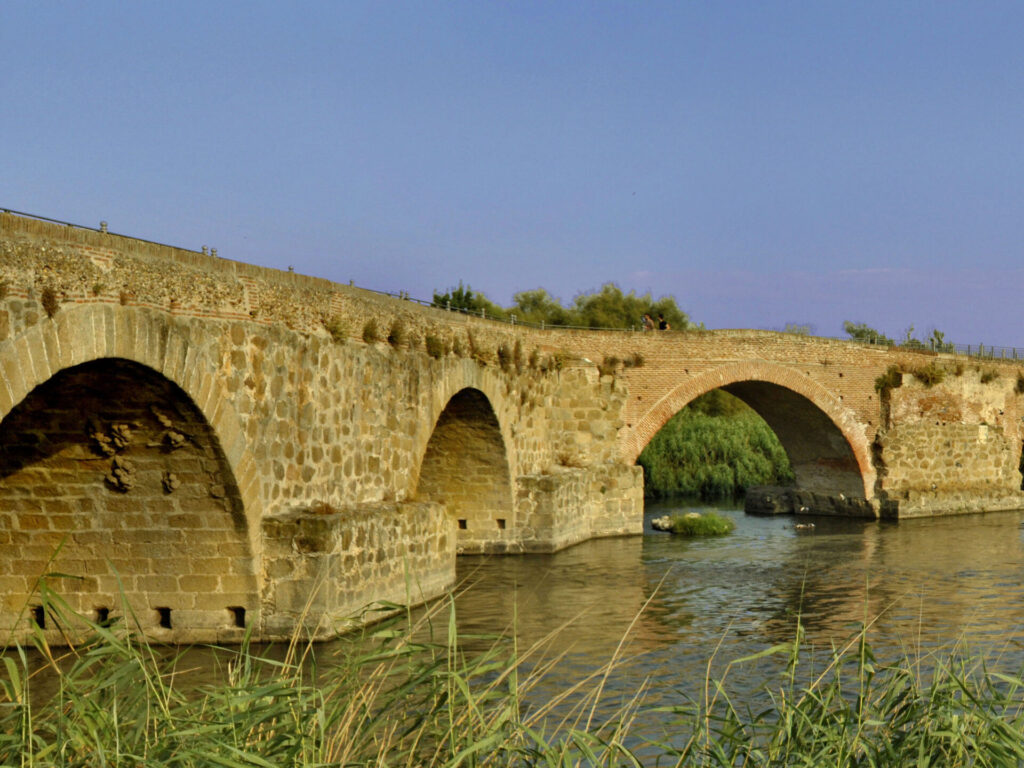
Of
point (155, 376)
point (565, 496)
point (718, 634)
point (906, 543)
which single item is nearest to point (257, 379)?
point (155, 376)

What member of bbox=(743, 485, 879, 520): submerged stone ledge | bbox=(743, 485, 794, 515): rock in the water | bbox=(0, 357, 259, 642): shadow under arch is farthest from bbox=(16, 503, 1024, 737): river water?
bbox=(743, 485, 794, 515): rock in the water

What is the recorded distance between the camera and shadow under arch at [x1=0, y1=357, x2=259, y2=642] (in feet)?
31.5

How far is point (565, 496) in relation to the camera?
18.6m

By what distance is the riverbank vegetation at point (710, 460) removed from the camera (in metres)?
28.4

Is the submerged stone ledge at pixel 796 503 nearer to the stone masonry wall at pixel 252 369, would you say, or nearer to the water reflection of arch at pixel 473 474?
the water reflection of arch at pixel 473 474

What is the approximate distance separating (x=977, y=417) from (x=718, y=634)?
630 inches

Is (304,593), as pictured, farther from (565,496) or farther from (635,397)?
(635,397)

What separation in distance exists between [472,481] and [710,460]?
1230 cm

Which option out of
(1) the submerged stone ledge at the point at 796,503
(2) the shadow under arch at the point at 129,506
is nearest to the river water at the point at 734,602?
(2) the shadow under arch at the point at 129,506

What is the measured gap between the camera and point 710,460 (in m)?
28.9

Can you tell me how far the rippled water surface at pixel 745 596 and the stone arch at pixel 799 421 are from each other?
2347 mm

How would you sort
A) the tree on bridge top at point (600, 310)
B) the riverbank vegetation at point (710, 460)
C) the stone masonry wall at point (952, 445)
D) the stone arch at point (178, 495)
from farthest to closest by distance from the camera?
the tree on bridge top at point (600, 310) → the riverbank vegetation at point (710, 460) → the stone masonry wall at point (952, 445) → the stone arch at point (178, 495)

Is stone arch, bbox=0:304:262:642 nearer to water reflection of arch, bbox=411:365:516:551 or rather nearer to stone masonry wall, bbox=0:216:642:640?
stone masonry wall, bbox=0:216:642:640

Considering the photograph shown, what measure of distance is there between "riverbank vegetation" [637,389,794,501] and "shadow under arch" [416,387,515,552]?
1076 cm
